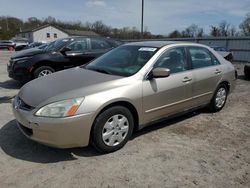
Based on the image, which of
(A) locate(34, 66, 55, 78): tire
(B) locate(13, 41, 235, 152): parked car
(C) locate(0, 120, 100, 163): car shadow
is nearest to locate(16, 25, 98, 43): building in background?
(A) locate(34, 66, 55, 78): tire

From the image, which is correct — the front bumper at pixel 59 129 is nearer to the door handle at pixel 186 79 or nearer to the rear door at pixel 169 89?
the rear door at pixel 169 89

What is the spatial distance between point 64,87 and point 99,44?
5.48 metres

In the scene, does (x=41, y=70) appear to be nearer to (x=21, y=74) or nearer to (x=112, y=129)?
(x=21, y=74)

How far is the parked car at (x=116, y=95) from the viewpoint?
319 cm

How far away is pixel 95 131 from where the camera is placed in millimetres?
3354

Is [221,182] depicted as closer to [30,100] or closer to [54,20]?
[30,100]

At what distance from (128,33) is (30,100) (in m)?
55.8

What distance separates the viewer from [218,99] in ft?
18.0

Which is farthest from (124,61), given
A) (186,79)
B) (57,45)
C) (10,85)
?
(10,85)

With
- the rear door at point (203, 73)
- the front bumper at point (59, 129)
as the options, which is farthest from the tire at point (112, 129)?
the rear door at point (203, 73)

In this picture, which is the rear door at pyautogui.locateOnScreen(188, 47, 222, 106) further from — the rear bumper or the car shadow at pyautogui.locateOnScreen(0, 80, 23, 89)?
the car shadow at pyautogui.locateOnScreen(0, 80, 23, 89)

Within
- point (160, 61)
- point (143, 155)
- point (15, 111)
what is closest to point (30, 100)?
point (15, 111)

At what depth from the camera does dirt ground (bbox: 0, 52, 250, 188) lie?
9.66 feet

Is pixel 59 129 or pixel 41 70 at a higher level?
pixel 41 70
